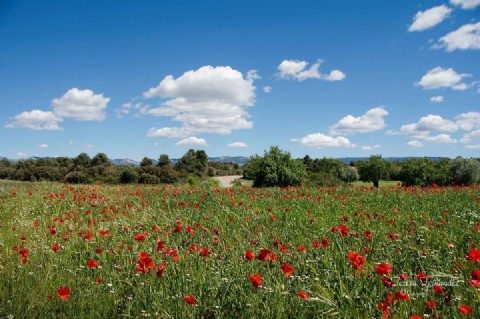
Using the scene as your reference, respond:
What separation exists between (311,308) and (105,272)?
256cm

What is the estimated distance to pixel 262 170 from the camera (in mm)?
31156

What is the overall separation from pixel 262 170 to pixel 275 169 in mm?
1173

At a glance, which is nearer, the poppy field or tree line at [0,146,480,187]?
the poppy field

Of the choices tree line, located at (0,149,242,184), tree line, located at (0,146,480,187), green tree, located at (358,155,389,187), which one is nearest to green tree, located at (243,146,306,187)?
tree line, located at (0,146,480,187)

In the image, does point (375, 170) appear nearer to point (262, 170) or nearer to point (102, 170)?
point (262, 170)

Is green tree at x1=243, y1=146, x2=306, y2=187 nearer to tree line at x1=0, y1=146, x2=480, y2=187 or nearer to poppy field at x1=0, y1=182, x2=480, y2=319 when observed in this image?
tree line at x1=0, y1=146, x2=480, y2=187

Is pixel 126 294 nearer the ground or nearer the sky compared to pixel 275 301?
nearer the ground

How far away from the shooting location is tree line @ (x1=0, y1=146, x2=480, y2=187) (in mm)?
31156

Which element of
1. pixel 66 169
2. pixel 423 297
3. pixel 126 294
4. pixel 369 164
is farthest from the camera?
pixel 369 164

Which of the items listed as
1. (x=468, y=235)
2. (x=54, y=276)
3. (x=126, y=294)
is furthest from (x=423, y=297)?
(x=54, y=276)

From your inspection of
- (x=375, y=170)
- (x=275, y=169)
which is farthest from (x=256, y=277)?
(x=375, y=170)

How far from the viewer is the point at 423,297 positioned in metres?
2.94

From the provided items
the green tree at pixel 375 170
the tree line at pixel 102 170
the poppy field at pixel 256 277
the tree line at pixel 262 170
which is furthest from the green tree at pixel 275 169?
the green tree at pixel 375 170

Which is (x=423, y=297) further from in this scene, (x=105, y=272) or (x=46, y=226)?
(x=46, y=226)
